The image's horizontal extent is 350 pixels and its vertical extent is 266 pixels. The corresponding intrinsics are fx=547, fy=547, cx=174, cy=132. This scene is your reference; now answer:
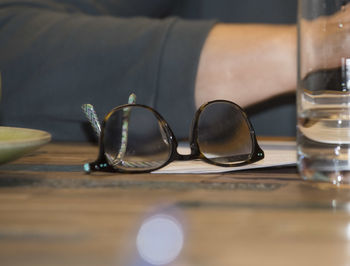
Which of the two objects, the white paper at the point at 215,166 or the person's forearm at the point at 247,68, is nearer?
the white paper at the point at 215,166

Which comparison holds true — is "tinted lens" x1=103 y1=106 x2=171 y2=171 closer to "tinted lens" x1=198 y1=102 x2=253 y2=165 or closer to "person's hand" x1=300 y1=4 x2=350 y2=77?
"tinted lens" x1=198 y1=102 x2=253 y2=165

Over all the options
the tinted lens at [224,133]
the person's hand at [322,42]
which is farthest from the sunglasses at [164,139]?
the person's hand at [322,42]

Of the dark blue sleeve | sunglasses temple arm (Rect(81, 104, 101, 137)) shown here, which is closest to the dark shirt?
the dark blue sleeve

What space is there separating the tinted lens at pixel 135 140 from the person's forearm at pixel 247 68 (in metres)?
0.27

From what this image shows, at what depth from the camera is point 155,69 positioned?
29.7 inches

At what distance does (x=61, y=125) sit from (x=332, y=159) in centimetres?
54

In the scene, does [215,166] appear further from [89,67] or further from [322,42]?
[89,67]

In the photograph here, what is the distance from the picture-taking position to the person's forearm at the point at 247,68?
0.75m

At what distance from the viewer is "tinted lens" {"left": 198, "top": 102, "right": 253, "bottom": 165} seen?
47 cm

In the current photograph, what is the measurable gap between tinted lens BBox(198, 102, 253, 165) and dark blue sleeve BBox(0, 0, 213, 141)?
247 mm

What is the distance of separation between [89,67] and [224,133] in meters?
0.36

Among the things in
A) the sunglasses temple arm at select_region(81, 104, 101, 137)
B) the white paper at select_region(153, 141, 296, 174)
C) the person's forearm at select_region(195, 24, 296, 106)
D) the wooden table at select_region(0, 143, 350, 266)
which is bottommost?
the white paper at select_region(153, 141, 296, 174)

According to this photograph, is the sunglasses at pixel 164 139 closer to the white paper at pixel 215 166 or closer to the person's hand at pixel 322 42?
the white paper at pixel 215 166

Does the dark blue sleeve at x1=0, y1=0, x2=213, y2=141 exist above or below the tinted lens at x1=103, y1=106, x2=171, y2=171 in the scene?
above
